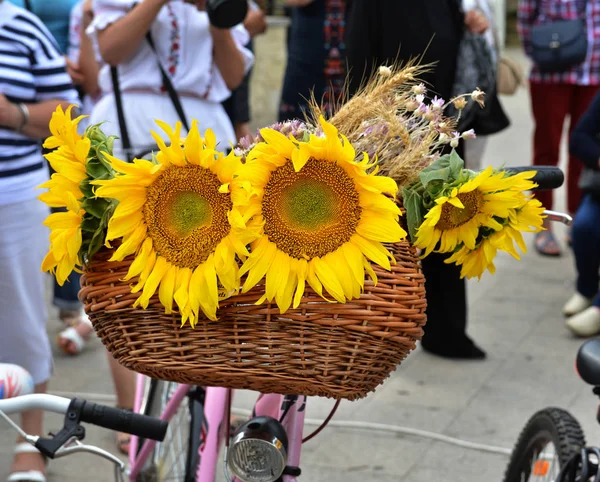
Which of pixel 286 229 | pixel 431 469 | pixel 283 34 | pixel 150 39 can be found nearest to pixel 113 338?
pixel 286 229

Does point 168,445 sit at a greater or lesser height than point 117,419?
lesser

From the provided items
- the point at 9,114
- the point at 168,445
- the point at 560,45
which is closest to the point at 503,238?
the point at 168,445

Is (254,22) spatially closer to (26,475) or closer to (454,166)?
(26,475)

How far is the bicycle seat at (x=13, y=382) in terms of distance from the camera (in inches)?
74.9

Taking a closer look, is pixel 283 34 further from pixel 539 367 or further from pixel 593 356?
pixel 593 356

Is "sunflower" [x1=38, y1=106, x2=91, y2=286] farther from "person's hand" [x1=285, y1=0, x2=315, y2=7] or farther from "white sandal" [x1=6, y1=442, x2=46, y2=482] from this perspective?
"person's hand" [x1=285, y1=0, x2=315, y2=7]

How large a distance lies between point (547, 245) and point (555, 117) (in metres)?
0.85

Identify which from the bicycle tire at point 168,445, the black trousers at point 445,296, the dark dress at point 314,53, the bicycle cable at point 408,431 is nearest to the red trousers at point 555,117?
the black trousers at point 445,296

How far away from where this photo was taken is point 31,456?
3471 mm

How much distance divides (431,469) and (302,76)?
203cm

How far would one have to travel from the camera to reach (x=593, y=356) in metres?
2.44

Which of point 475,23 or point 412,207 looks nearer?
point 412,207

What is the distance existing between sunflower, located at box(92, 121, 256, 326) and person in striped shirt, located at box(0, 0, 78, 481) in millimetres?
1746

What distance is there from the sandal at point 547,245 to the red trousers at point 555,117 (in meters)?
0.22
